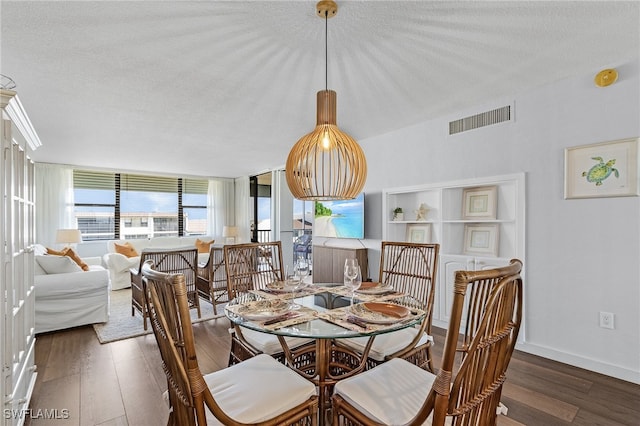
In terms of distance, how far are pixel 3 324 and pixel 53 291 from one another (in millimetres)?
2350

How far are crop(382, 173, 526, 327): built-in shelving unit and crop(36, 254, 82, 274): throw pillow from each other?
3805mm

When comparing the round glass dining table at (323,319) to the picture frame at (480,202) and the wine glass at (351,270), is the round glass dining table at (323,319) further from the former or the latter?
the picture frame at (480,202)

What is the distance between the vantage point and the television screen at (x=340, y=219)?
4.42 meters

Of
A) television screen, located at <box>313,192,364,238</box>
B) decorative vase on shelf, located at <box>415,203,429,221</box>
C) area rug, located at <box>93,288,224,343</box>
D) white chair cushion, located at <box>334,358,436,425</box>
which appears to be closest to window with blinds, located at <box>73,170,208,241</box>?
area rug, located at <box>93,288,224,343</box>

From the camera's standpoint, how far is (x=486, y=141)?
10.6 ft

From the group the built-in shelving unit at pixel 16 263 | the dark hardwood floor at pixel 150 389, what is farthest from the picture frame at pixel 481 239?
the built-in shelving unit at pixel 16 263

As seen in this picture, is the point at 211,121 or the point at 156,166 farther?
the point at 156,166

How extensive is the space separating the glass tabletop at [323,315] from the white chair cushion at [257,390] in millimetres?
225

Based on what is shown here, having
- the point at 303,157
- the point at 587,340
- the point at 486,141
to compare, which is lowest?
the point at 587,340

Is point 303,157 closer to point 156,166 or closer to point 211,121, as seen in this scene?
point 211,121

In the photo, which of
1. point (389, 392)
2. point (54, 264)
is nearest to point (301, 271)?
point (389, 392)

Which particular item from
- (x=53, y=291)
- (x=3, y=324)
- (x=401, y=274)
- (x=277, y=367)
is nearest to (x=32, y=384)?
(x=3, y=324)

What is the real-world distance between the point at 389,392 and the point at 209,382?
791mm

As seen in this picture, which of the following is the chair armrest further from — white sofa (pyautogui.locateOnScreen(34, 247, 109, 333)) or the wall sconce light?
the wall sconce light
